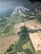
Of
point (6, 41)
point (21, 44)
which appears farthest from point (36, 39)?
point (6, 41)

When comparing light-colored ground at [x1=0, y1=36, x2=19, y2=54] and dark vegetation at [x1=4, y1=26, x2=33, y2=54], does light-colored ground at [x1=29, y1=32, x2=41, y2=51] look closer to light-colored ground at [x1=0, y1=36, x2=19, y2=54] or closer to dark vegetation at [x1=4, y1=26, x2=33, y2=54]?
dark vegetation at [x1=4, y1=26, x2=33, y2=54]

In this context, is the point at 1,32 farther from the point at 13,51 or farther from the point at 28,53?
the point at 28,53

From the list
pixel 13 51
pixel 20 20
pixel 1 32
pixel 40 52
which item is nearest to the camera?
pixel 40 52

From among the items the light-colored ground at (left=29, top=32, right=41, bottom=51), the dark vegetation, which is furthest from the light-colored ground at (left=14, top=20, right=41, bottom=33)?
the light-colored ground at (left=29, top=32, right=41, bottom=51)

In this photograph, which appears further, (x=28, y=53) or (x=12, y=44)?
(x=12, y=44)

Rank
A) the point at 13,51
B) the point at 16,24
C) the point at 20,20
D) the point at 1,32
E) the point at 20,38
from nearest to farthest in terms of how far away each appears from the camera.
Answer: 1. the point at 13,51
2. the point at 20,38
3. the point at 1,32
4. the point at 16,24
5. the point at 20,20

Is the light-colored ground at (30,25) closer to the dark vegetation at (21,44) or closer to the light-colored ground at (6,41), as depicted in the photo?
the dark vegetation at (21,44)

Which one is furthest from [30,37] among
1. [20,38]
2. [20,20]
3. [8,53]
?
[20,20]
